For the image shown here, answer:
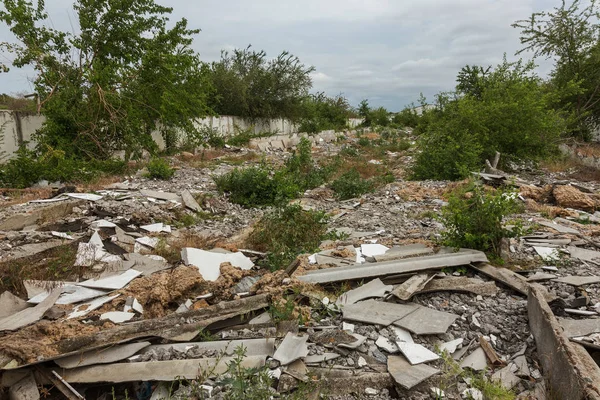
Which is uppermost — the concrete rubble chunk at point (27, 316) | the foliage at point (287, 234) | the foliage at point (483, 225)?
the foliage at point (483, 225)

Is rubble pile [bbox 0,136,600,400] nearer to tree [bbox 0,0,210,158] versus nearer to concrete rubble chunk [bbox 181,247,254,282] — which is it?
concrete rubble chunk [bbox 181,247,254,282]

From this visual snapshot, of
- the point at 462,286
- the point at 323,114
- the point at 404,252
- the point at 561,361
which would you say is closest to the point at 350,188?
the point at 404,252

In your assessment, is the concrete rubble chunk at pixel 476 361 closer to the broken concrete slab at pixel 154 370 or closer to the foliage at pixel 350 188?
the broken concrete slab at pixel 154 370

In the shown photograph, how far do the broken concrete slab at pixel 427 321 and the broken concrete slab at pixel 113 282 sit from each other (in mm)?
2558

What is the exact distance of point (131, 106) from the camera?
10.4 meters

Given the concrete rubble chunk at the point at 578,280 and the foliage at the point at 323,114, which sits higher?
the foliage at the point at 323,114

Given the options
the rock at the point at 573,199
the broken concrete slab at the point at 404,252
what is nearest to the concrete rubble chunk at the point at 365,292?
the broken concrete slab at the point at 404,252

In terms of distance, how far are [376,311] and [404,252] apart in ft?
3.97

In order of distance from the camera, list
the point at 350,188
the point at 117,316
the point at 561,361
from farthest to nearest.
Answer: the point at 350,188
the point at 117,316
the point at 561,361

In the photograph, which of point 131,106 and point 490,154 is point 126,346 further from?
point 490,154

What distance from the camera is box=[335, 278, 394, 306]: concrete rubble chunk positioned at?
324 cm

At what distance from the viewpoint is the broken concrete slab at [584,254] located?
156 inches

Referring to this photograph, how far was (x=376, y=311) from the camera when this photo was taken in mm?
3031

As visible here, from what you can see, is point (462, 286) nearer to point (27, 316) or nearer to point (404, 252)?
point (404, 252)
